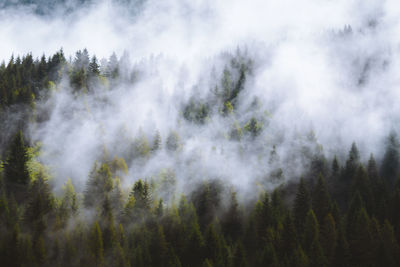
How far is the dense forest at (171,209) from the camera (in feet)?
227

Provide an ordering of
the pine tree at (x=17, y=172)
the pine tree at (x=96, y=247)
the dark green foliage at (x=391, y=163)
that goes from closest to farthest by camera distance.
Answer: the pine tree at (x=96, y=247)
the pine tree at (x=17, y=172)
the dark green foliage at (x=391, y=163)

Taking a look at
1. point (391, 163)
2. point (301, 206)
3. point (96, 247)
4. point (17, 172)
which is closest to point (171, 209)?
point (96, 247)

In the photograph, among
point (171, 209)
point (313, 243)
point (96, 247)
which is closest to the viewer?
point (313, 243)

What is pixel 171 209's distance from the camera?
307 feet

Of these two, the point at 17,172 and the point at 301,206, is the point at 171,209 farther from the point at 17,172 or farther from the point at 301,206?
the point at 17,172

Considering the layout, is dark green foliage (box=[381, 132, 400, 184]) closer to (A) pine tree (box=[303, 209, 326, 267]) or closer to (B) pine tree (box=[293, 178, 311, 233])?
(B) pine tree (box=[293, 178, 311, 233])

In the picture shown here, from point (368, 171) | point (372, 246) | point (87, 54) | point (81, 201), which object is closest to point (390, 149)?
point (368, 171)

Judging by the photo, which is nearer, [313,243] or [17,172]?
[313,243]

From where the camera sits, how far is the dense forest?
227 ft

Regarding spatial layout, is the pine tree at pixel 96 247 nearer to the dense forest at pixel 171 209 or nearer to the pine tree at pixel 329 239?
the dense forest at pixel 171 209

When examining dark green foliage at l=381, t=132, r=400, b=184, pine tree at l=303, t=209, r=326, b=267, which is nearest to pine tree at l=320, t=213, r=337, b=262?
pine tree at l=303, t=209, r=326, b=267

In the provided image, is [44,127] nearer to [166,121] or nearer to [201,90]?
[166,121]

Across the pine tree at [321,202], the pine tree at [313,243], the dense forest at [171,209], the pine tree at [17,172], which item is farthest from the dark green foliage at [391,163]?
the pine tree at [17,172]

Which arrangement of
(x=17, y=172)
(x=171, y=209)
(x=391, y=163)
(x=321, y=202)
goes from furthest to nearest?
1. (x=391, y=163)
2. (x=171, y=209)
3. (x=321, y=202)
4. (x=17, y=172)
